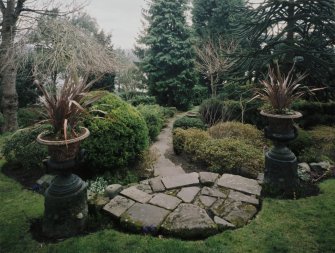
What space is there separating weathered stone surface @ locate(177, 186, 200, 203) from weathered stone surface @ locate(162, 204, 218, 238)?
35cm

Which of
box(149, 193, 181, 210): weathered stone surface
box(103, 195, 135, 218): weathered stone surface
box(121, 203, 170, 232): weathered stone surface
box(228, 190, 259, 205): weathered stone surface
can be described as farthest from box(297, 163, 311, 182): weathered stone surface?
box(103, 195, 135, 218): weathered stone surface

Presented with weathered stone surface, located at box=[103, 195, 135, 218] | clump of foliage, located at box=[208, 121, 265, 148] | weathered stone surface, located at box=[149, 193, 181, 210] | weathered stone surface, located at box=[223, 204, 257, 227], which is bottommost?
weathered stone surface, located at box=[223, 204, 257, 227]

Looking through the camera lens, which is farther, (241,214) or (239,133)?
(239,133)

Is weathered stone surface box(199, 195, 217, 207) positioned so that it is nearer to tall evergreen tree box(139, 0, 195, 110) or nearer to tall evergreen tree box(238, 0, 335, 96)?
tall evergreen tree box(238, 0, 335, 96)

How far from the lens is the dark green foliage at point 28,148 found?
5.07 meters

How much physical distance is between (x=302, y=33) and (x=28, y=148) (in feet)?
27.3

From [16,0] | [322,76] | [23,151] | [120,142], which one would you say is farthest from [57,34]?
[322,76]

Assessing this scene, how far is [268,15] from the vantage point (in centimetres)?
827

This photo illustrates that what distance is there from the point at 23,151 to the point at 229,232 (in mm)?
4052

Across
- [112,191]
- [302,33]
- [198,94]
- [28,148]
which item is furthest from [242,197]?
[198,94]

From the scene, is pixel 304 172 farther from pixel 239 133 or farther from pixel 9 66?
pixel 9 66

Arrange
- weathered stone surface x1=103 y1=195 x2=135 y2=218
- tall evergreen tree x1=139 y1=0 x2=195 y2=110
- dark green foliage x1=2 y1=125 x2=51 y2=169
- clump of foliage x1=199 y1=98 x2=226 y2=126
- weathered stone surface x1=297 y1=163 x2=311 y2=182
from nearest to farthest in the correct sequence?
weathered stone surface x1=103 y1=195 x2=135 y2=218, weathered stone surface x1=297 y1=163 x2=311 y2=182, dark green foliage x1=2 y1=125 x2=51 y2=169, clump of foliage x1=199 y1=98 x2=226 y2=126, tall evergreen tree x1=139 y1=0 x2=195 y2=110

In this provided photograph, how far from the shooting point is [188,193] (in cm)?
421

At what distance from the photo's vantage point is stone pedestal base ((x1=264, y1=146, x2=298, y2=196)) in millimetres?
4281
